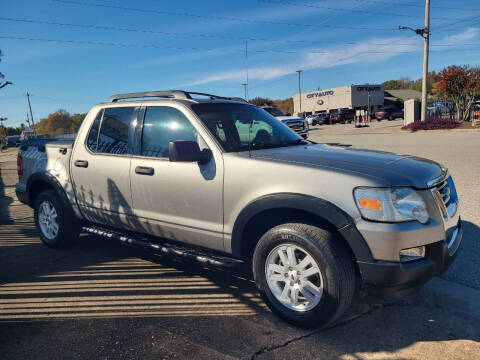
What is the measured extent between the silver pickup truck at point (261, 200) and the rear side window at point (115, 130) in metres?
0.01

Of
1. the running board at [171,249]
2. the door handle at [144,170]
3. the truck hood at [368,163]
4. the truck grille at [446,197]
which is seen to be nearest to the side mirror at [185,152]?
the truck hood at [368,163]

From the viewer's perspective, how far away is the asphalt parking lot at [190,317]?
2676mm

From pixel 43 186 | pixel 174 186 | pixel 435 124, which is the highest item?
pixel 435 124

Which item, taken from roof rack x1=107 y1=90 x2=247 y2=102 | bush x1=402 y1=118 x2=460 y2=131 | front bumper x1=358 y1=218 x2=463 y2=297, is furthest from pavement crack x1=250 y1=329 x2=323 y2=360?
bush x1=402 y1=118 x2=460 y2=131

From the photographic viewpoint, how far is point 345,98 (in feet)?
224

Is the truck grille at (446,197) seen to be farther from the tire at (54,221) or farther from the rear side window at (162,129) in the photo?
the tire at (54,221)

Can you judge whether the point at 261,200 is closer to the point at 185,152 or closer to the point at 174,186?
the point at 185,152

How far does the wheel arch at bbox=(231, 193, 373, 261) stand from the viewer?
256cm

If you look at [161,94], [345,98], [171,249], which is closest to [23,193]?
[161,94]

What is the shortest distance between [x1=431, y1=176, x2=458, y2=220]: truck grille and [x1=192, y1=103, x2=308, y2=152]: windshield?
146cm

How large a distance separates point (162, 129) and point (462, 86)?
28741 mm

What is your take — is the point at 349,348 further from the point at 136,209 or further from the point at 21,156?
the point at 21,156

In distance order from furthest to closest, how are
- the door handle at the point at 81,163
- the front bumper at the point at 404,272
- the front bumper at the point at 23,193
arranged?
the front bumper at the point at 23,193
the door handle at the point at 81,163
the front bumper at the point at 404,272

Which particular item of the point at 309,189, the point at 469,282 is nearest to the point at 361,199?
the point at 309,189
